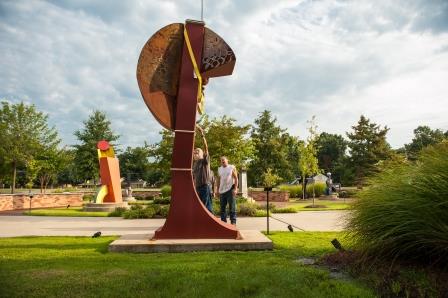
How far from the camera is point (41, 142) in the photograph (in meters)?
28.5

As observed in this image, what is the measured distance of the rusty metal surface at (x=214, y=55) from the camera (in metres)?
7.13

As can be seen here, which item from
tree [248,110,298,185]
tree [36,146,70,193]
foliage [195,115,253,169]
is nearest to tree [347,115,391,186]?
tree [248,110,298,185]

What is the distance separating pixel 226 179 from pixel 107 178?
39.1ft

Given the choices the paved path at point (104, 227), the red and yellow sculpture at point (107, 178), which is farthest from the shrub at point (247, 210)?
the red and yellow sculpture at point (107, 178)

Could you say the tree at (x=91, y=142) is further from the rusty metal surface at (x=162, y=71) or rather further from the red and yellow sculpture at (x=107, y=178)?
the rusty metal surface at (x=162, y=71)

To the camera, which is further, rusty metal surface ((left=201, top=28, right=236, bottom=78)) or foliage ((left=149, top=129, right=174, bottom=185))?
foliage ((left=149, top=129, right=174, bottom=185))

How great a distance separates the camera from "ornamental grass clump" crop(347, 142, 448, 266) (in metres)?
4.13

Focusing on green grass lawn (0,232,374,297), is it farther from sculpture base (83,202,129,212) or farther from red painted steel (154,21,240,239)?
sculpture base (83,202,129,212)

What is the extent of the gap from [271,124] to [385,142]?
42.6ft

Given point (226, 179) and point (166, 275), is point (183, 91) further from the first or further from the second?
point (166, 275)

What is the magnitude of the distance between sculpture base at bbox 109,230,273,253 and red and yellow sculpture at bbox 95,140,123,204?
506 inches

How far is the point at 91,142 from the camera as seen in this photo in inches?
1452

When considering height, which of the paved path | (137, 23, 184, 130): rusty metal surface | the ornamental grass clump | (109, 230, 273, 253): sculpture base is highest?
(137, 23, 184, 130): rusty metal surface

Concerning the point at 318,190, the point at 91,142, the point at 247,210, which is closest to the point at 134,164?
the point at 91,142
